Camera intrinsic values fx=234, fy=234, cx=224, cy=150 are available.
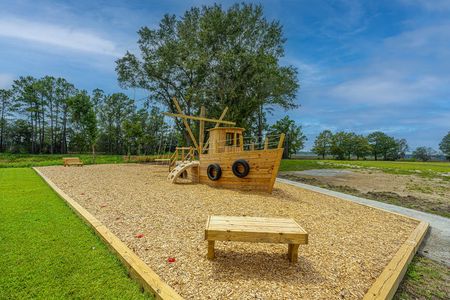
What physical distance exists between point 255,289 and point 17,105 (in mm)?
53712

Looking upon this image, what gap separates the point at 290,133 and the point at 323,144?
1394 centimetres

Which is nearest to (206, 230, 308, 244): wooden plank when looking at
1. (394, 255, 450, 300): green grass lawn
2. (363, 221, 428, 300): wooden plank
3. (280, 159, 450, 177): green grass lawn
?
(363, 221, 428, 300): wooden plank

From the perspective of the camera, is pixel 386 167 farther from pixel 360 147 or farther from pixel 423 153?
pixel 423 153

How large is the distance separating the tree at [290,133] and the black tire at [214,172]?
38.7 m

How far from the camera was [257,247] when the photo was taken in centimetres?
407

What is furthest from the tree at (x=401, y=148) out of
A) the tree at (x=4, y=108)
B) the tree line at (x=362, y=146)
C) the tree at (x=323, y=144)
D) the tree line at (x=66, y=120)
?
the tree at (x=4, y=108)

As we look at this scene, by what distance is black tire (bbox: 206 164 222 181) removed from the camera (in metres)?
10.1

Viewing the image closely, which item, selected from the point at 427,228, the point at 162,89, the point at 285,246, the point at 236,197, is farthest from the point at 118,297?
the point at 162,89

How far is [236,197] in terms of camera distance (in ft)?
26.9

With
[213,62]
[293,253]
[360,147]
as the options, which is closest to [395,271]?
[293,253]

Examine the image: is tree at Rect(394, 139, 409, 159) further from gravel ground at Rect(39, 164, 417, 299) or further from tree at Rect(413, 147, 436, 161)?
gravel ground at Rect(39, 164, 417, 299)

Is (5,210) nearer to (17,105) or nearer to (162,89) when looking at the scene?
(162,89)

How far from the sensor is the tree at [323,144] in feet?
195

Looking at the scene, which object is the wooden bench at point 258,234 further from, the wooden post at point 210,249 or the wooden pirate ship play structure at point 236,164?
the wooden pirate ship play structure at point 236,164
